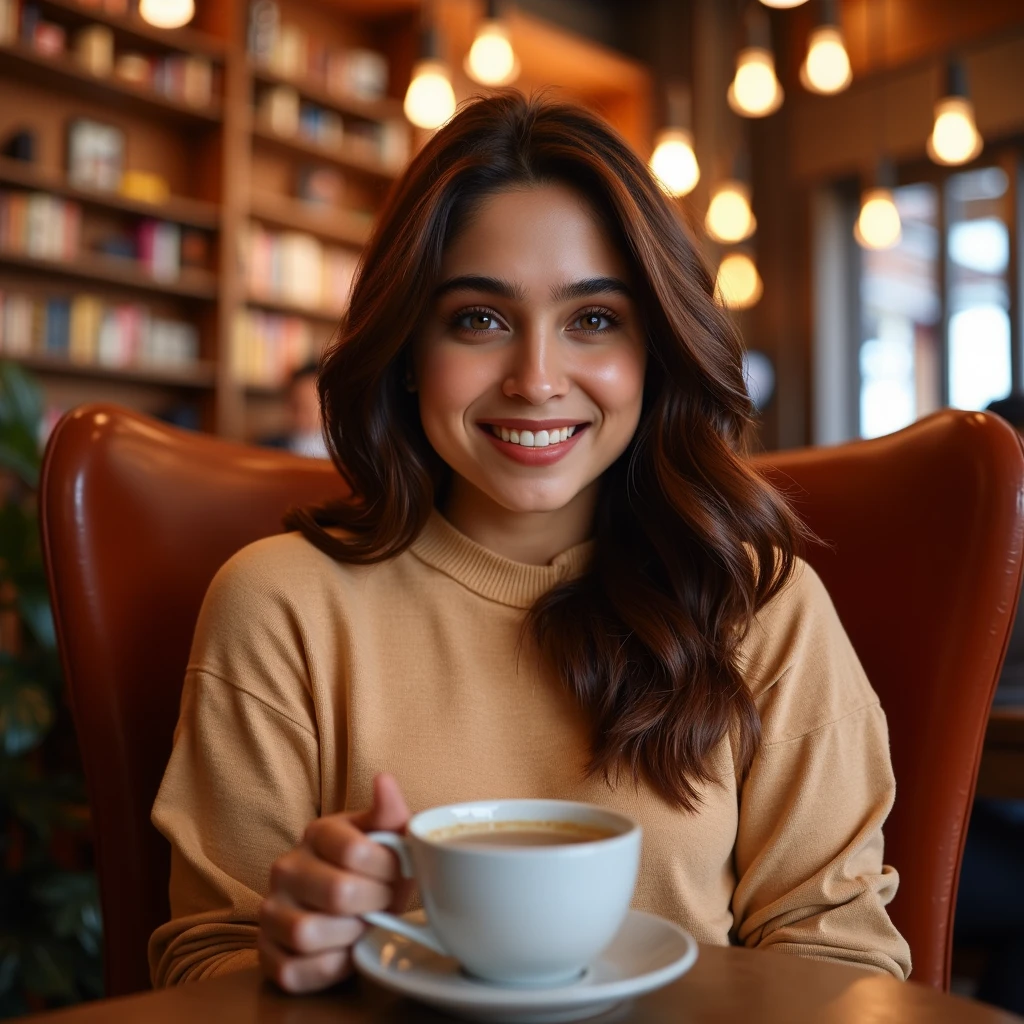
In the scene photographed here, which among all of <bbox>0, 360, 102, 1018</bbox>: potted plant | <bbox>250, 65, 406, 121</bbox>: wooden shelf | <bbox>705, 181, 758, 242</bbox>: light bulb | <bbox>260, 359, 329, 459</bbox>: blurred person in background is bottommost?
<bbox>0, 360, 102, 1018</bbox>: potted plant

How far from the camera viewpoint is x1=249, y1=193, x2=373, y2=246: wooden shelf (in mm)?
5027

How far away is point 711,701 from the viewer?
111cm

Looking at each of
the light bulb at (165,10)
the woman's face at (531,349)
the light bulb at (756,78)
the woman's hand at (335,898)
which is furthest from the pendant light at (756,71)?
the woman's hand at (335,898)

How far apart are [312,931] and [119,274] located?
14.2 ft

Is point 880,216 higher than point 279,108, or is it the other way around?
point 279,108

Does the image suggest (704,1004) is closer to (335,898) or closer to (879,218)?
(335,898)

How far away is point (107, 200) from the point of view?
14.8ft

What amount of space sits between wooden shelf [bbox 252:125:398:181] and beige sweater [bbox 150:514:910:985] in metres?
4.15

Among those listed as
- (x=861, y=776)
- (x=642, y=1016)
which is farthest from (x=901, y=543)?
(x=642, y=1016)

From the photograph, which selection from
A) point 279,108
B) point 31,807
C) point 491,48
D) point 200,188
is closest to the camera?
point 31,807

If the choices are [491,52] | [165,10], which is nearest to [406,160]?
[491,52]

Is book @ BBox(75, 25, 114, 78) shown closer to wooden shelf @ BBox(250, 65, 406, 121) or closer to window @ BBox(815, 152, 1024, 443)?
wooden shelf @ BBox(250, 65, 406, 121)

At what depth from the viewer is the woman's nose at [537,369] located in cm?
115

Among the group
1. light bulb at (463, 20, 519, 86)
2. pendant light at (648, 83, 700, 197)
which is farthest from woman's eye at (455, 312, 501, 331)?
pendant light at (648, 83, 700, 197)
